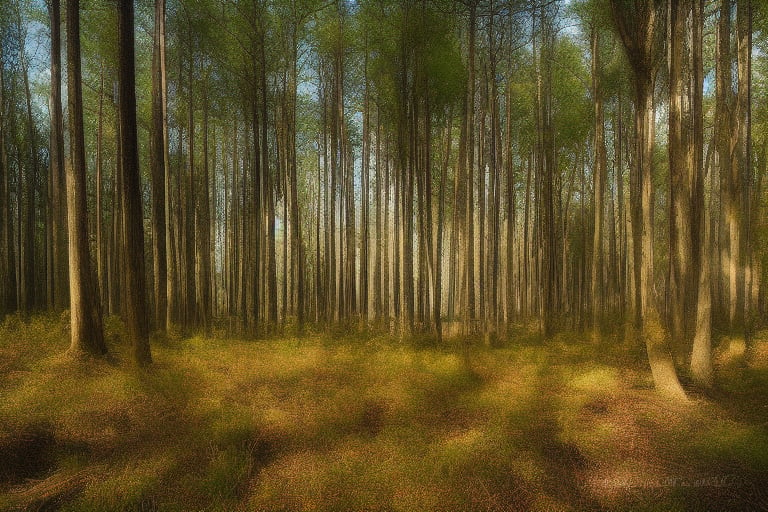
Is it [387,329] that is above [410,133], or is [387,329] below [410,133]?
below

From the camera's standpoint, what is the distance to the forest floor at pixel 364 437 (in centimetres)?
388

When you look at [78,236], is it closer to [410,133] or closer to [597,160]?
[410,133]

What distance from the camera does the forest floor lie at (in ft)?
12.7

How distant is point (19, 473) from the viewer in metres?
4.25

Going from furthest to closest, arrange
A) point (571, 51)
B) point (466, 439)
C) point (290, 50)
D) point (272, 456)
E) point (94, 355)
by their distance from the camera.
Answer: point (571, 51) → point (290, 50) → point (94, 355) → point (466, 439) → point (272, 456)

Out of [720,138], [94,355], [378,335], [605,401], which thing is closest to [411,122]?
[378,335]

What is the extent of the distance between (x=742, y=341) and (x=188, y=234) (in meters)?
15.1

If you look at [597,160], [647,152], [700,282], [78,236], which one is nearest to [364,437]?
[700,282]

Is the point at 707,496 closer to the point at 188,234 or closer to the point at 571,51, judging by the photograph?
the point at 188,234

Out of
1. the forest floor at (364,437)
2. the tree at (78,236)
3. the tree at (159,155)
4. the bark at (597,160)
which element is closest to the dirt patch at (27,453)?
the forest floor at (364,437)

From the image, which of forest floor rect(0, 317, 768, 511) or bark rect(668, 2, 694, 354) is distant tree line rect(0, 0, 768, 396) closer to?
bark rect(668, 2, 694, 354)

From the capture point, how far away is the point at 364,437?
16.9 ft

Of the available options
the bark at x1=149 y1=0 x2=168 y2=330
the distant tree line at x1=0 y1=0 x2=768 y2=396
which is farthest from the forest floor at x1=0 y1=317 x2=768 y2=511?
the bark at x1=149 y1=0 x2=168 y2=330

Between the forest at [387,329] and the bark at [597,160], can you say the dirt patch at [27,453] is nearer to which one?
the forest at [387,329]
